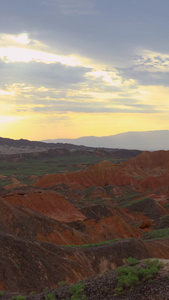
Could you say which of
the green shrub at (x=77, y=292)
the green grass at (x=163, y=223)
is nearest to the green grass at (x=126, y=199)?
the green grass at (x=163, y=223)

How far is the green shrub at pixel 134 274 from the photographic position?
11.9m

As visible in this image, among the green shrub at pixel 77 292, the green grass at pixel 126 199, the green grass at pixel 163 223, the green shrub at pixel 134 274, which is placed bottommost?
the green grass at pixel 163 223

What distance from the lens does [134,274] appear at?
12.4 metres

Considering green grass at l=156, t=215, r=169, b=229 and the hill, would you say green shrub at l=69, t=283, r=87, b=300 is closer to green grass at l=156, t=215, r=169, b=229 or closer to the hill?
the hill

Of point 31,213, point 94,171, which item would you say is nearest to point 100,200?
point 94,171

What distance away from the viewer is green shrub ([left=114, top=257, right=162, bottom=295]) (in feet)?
39.0

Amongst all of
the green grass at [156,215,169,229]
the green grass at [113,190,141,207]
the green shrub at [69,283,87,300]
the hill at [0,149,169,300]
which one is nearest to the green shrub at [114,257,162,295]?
the hill at [0,149,169,300]

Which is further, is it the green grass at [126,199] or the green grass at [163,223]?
the green grass at [126,199]

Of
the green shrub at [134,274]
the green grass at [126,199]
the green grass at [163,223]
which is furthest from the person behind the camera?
the green grass at [126,199]

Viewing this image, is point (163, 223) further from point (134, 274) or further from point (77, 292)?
point (77, 292)

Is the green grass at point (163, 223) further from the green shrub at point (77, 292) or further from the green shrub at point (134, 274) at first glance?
the green shrub at point (77, 292)

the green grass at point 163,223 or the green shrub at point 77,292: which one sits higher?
the green shrub at point 77,292

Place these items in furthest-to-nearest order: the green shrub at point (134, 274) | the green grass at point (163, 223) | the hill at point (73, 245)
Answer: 1. the green grass at point (163, 223)
2. the hill at point (73, 245)
3. the green shrub at point (134, 274)

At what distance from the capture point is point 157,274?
490 inches
